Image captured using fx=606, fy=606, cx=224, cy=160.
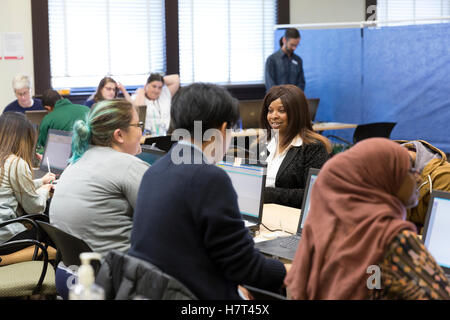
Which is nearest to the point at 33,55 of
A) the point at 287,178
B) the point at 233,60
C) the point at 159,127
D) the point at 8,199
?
the point at 159,127

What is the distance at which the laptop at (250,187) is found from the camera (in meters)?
3.06

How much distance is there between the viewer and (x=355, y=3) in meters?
9.90

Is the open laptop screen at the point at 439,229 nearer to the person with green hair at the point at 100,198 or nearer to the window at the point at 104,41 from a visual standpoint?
the person with green hair at the point at 100,198

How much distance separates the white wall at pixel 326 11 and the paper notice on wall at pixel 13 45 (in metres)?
4.10

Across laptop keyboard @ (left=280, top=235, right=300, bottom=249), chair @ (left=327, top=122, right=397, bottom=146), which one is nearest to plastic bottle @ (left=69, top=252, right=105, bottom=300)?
laptop keyboard @ (left=280, top=235, right=300, bottom=249)

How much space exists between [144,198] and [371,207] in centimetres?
74

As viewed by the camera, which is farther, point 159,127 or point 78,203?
point 159,127

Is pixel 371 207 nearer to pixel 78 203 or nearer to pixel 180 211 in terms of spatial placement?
pixel 180 211

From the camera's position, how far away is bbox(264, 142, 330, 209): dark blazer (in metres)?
3.57

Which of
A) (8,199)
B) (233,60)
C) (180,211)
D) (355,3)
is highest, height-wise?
(355,3)

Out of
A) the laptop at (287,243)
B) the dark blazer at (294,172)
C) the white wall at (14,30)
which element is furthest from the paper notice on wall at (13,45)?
the laptop at (287,243)

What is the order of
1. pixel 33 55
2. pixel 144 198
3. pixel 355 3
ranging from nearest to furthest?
1. pixel 144 198
2. pixel 33 55
3. pixel 355 3

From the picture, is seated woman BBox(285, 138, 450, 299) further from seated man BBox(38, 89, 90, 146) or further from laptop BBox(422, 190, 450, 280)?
seated man BBox(38, 89, 90, 146)

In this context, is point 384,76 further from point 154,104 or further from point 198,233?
point 198,233
